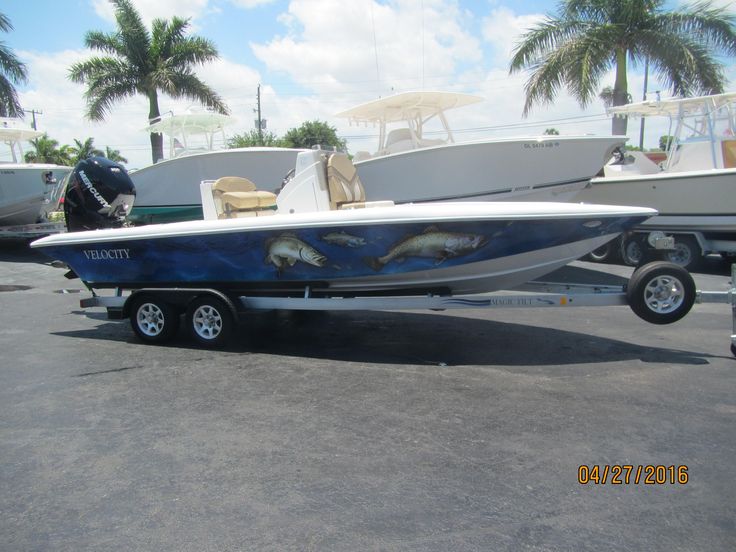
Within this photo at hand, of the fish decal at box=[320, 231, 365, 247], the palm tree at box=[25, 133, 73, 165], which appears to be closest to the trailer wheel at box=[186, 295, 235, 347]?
the fish decal at box=[320, 231, 365, 247]

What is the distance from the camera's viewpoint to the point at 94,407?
438 cm

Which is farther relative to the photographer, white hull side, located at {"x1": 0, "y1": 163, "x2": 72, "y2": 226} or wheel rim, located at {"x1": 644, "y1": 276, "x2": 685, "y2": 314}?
white hull side, located at {"x1": 0, "y1": 163, "x2": 72, "y2": 226}

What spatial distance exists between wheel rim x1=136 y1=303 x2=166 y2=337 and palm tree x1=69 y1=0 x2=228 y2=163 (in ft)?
56.0

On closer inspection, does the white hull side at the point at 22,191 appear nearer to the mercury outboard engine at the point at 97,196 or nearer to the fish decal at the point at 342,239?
the mercury outboard engine at the point at 97,196

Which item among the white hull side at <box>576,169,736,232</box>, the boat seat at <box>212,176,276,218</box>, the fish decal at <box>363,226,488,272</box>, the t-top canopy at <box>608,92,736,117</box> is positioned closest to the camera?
the fish decal at <box>363,226,488,272</box>

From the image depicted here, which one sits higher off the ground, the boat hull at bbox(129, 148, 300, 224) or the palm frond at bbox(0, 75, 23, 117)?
the palm frond at bbox(0, 75, 23, 117)

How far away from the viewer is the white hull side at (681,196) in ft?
32.0

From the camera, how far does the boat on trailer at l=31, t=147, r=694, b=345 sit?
16.8 feet

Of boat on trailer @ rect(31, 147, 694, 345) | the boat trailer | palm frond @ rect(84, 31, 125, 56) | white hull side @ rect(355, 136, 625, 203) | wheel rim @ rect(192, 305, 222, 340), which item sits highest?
palm frond @ rect(84, 31, 125, 56)

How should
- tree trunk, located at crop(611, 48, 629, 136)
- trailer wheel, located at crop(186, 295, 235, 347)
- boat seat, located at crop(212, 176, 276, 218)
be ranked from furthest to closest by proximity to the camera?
tree trunk, located at crop(611, 48, 629, 136) → boat seat, located at crop(212, 176, 276, 218) → trailer wheel, located at crop(186, 295, 235, 347)

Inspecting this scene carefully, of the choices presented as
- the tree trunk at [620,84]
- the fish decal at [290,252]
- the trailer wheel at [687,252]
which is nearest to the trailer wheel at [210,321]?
the fish decal at [290,252]

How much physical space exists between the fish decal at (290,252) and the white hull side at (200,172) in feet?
16.8

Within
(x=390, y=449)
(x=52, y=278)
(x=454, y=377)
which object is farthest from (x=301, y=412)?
(x=52, y=278)

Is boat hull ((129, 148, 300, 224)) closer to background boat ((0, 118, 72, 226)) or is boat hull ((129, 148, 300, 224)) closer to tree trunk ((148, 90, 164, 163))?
background boat ((0, 118, 72, 226))
